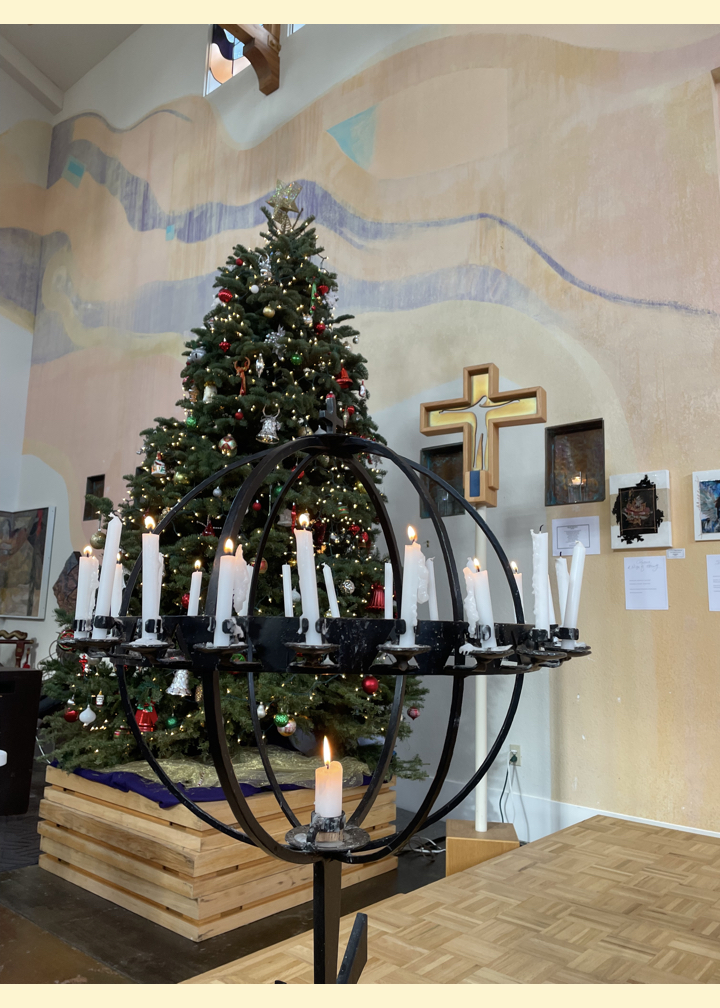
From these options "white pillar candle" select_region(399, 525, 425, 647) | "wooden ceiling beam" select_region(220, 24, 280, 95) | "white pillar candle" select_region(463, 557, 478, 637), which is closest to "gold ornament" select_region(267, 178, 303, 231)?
"wooden ceiling beam" select_region(220, 24, 280, 95)

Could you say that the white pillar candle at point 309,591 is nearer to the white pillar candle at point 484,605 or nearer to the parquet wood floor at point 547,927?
the white pillar candle at point 484,605

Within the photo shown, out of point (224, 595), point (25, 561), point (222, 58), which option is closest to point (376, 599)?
point (224, 595)

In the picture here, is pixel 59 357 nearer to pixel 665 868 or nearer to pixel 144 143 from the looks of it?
pixel 144 143

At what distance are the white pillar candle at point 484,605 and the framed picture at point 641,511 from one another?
8.98 ft

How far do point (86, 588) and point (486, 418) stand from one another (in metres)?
2.60

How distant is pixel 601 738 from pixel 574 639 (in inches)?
107

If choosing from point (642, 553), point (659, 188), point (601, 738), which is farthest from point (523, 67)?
point (601, 738)

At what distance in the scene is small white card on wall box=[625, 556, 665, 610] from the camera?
350cm

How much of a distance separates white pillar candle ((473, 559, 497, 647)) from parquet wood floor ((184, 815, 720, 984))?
1034mm

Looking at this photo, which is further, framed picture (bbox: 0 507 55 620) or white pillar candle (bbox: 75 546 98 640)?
framed picture (bbox: 0 507 55 620)

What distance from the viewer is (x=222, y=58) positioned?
6.97m

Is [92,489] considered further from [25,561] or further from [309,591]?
[309,591]

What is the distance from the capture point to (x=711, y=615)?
3344 mm

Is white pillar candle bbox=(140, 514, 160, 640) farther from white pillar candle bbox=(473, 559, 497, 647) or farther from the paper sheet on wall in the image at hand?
the paper sheet on wall
